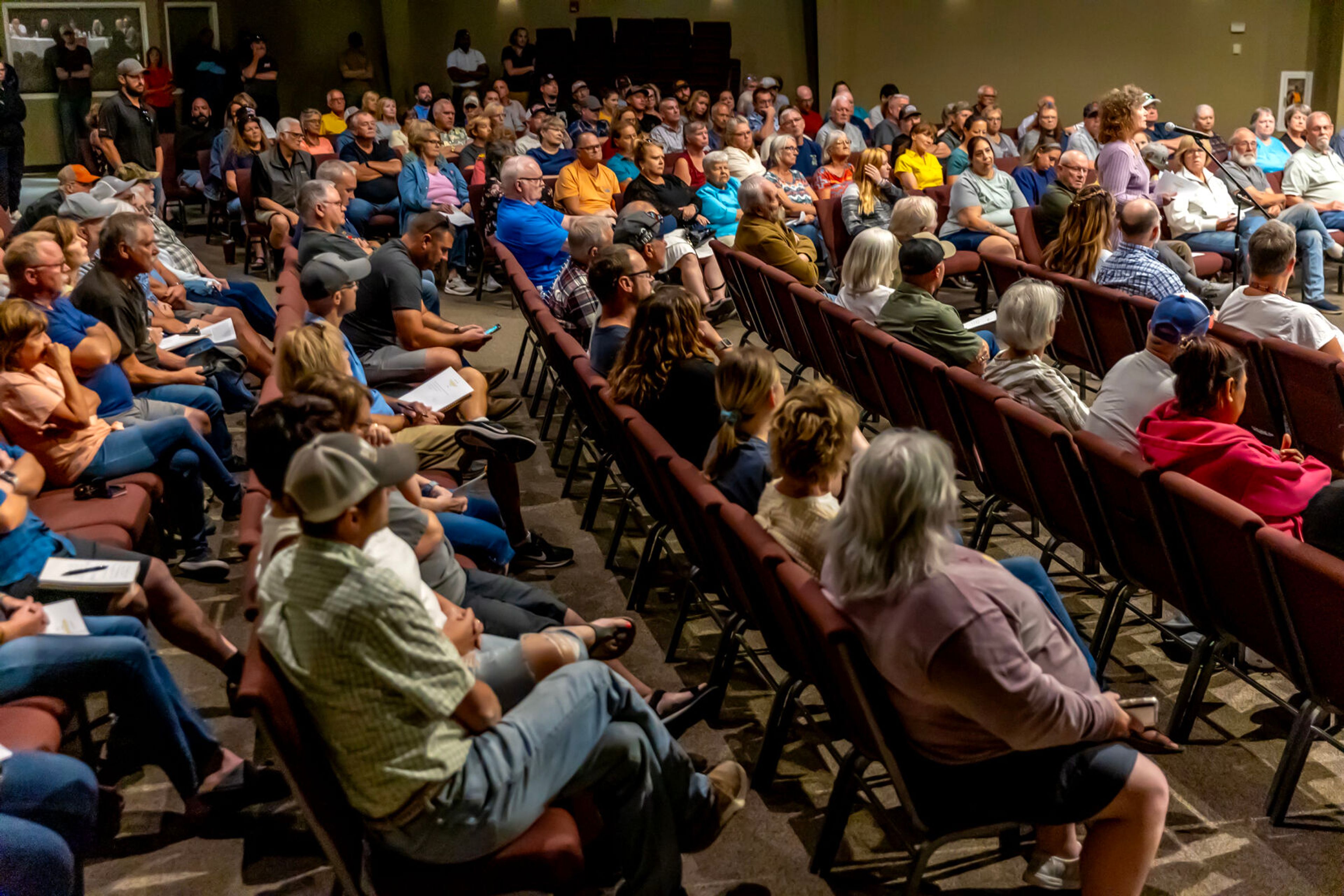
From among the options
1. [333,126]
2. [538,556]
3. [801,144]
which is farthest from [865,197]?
[333,126]

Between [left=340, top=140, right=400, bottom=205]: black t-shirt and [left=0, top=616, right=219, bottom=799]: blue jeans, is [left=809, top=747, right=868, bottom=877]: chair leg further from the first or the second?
[left=340, top=140, right=400, bottom=205]: black t-shirt

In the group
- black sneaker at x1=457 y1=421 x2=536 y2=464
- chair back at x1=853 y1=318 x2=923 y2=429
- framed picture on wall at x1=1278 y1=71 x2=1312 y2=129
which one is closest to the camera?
black sneaker at x1=457 y1=421 x2=536 y2=464

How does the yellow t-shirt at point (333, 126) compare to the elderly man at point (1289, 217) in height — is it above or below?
above

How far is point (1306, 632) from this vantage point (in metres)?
2.66

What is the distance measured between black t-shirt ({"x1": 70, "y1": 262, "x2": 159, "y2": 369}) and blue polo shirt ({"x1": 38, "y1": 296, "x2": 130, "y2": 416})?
9.6 inches

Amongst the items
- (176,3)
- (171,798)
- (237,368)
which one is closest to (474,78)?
(176,3)

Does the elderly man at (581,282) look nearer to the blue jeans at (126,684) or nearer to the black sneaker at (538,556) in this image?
the black sneaker at (538,556)

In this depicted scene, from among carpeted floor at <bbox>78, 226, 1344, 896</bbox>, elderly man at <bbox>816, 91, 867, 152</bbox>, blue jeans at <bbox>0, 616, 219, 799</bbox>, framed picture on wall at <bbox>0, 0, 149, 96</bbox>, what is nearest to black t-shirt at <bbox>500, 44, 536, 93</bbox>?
framed picture on wall at <bbox>0, 0, 149, 96</bbox>

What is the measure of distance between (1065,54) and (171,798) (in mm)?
15731

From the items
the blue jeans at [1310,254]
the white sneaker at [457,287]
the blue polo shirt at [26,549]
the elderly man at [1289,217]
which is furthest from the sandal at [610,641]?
the blue jeans at [1310,254]

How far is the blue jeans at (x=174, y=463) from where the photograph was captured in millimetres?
3934

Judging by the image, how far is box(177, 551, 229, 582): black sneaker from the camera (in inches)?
164

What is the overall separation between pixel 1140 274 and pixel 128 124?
8.38 meters

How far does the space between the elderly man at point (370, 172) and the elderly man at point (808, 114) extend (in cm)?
542
